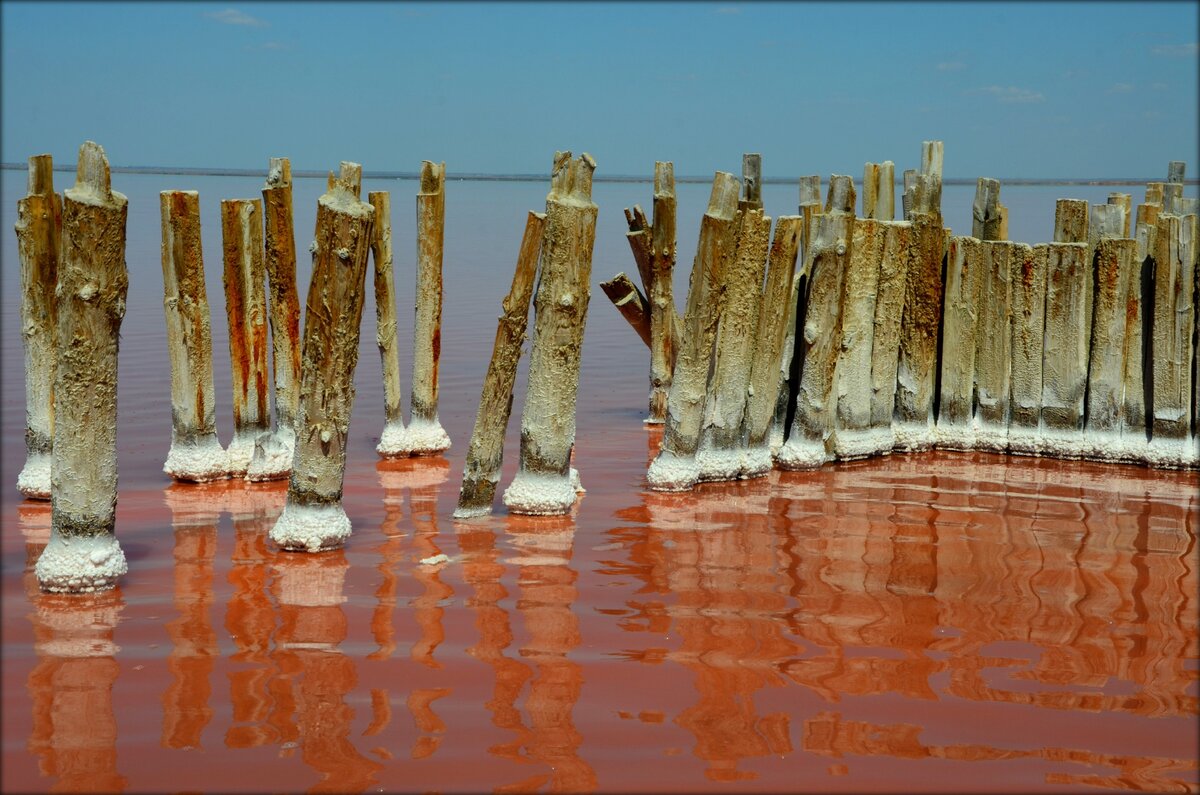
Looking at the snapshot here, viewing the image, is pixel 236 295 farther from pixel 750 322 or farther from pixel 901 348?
pixel 901 348

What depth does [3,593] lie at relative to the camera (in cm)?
573

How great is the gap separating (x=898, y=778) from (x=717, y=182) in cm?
425

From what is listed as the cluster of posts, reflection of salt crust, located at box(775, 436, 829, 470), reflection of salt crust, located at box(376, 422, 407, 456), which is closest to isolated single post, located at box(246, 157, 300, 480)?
reflection of salt crust, located at box(376, 422, 407, 456)

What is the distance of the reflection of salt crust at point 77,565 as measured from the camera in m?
5.66

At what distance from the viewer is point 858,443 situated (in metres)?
8.76

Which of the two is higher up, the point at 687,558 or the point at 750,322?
the point at 750,322

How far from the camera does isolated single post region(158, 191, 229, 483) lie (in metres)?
7.62

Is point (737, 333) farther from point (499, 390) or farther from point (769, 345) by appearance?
point (499, 390)

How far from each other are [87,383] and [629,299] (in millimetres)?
3905

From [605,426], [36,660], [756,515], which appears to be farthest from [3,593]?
[605,426]

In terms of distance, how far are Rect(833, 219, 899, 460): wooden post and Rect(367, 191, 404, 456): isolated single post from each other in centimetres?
307

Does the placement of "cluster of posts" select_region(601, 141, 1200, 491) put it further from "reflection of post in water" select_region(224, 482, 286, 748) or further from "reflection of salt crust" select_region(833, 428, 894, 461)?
"reflection of post in water" select_region(224, 482, 286, 748)

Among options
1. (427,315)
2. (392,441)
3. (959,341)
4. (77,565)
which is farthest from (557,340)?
(959,341)

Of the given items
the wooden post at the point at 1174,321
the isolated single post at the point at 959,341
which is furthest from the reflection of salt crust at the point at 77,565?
the wooden post at the point at 1174,321
